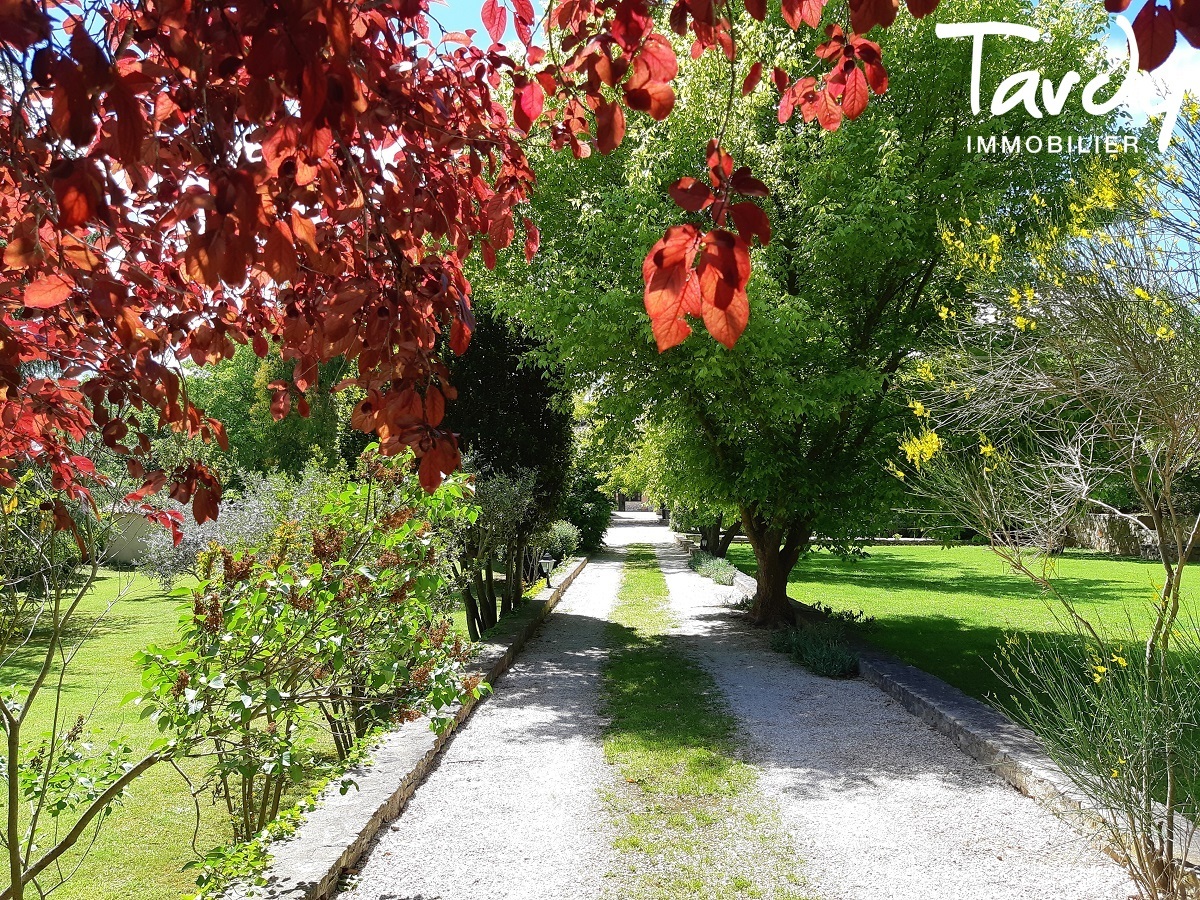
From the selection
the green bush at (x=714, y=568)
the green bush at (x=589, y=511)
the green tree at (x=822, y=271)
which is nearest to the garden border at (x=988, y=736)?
the green tree at (x=822, y=271)

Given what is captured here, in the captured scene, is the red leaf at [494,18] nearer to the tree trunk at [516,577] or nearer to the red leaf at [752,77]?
the red leaf at [752,77]

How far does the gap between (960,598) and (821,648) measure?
323 inches

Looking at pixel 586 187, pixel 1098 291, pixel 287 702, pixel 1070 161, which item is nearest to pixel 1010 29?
pixel 1070 161

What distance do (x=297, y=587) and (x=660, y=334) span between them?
324 centimetres

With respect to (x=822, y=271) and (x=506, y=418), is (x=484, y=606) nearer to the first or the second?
(x=506, y=418)

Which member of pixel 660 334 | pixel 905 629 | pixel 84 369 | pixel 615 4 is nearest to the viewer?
pixel 660 334

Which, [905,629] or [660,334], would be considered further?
[905,629]

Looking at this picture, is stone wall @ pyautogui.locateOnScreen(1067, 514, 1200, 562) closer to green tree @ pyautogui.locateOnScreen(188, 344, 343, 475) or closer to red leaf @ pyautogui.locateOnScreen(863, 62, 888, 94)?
green tree @ pyautogui.locateOnScreen(188, 344, 343, 475)

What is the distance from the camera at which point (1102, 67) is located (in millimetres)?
10227

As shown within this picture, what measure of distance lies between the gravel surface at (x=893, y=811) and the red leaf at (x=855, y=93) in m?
3.69

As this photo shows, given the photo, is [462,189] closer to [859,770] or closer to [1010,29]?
[859,770]

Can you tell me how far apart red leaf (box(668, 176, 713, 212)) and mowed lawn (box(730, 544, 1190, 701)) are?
5691 millimetres

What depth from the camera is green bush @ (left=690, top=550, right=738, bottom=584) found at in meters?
17.7

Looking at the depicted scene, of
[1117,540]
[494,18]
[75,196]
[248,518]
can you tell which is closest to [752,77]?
[494,18]
